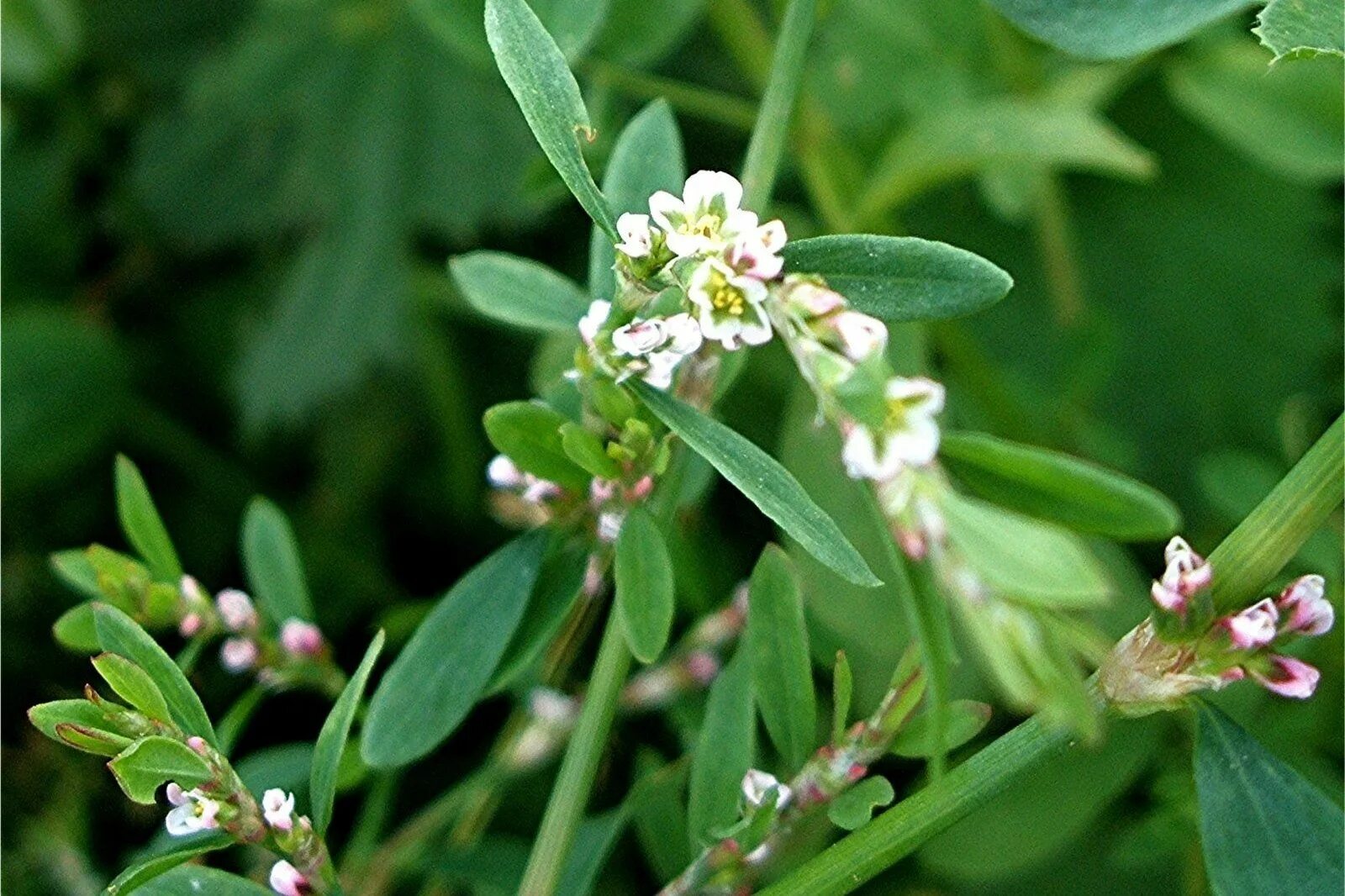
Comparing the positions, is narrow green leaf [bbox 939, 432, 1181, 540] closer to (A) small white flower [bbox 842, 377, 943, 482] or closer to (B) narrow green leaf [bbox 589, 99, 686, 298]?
(A) small white flower [bbox 842, 377, 943, 482]

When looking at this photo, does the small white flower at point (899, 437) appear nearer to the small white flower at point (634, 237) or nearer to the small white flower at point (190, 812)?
the small white flower at point (634, 237)

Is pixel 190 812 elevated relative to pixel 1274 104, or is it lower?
lower

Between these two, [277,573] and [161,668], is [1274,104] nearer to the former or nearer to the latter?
[277,573]

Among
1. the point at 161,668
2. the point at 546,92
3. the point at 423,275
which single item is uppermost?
the point at 546,92

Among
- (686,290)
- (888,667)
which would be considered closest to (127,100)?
(888,667)

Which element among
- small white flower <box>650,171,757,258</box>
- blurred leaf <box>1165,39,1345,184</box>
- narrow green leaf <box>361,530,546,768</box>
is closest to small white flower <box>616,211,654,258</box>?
small white flower <box>650,171,757,258</box>

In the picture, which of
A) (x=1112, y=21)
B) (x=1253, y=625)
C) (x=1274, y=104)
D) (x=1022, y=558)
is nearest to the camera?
(x=1022, y=558)

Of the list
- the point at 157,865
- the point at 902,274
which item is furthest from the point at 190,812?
the point at 902,274
